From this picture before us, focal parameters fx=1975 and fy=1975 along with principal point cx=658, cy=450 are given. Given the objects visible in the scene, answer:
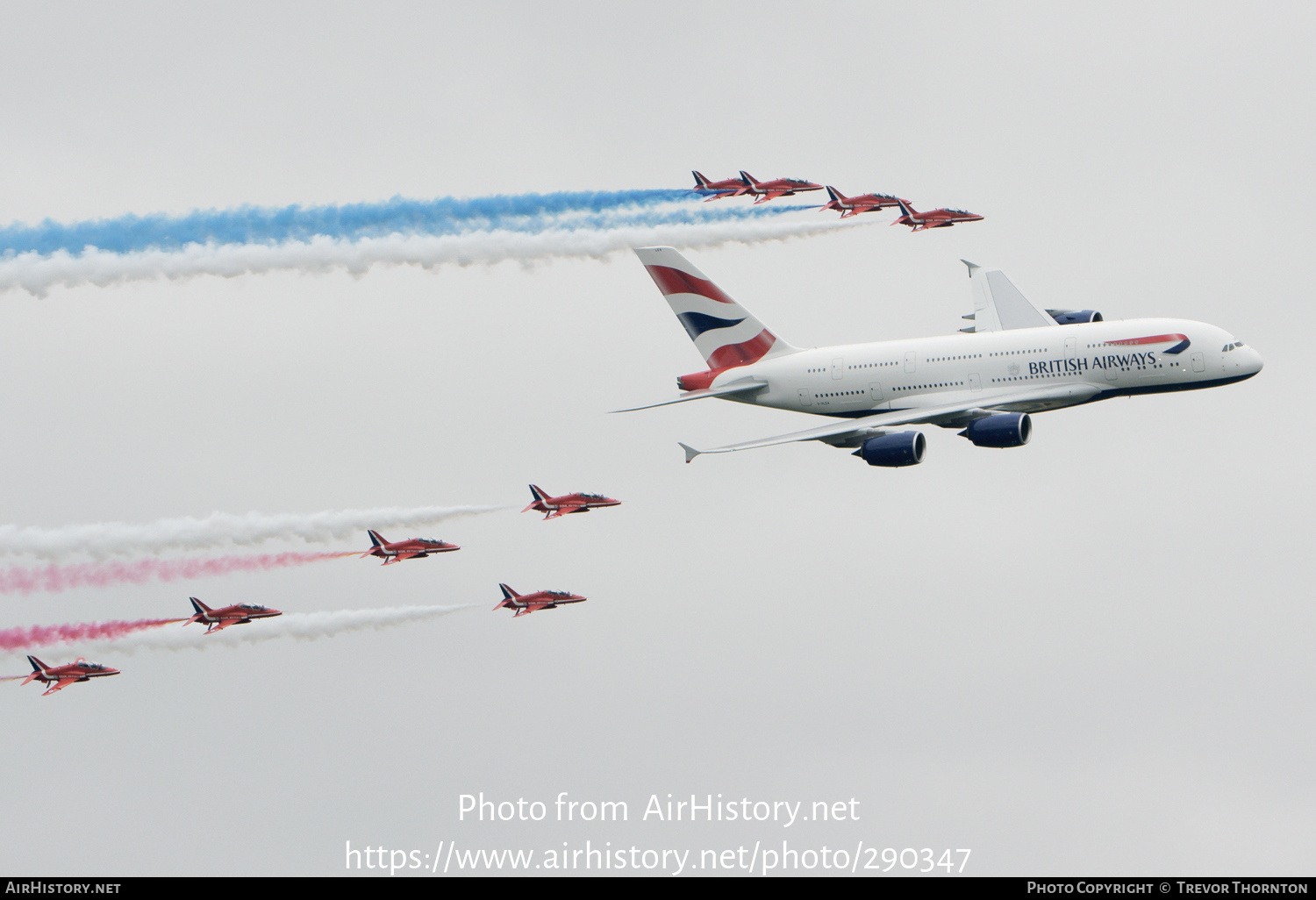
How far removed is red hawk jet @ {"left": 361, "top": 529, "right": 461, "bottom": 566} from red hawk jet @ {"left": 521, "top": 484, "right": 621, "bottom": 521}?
5.34 m

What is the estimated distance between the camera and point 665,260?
4963 inches

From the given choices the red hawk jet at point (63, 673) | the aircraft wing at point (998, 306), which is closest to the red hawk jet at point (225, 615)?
the red hawk jet at point (63, 673)

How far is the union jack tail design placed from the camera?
400ft

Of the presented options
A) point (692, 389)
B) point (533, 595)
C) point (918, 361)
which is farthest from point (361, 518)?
point (918, 361)

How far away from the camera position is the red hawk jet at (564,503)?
110500 mm

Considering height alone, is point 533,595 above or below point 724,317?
below

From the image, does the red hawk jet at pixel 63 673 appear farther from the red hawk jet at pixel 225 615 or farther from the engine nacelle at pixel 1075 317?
the engine nacelle at pixel 1075 317

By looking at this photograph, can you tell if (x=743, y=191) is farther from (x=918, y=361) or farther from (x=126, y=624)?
(x=126, y=624)

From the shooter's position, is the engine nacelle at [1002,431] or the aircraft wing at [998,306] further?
the aircraft wing at [998,306]

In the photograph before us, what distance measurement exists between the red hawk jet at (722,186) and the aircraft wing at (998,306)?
68.8ft

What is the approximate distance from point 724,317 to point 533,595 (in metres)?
21.7

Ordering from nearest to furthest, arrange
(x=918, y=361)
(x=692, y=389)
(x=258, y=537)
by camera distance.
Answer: (x=258, y=537)
(x=918, y=361)
(x=692, y=389)

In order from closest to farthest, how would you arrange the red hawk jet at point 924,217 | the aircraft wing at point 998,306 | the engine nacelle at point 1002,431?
1. the engine nacelle at point 1002,431
2. the red hawk jet at point 924,217
3. the aircraft wing at point 998,306

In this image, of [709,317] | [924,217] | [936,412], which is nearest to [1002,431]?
[936,412]
